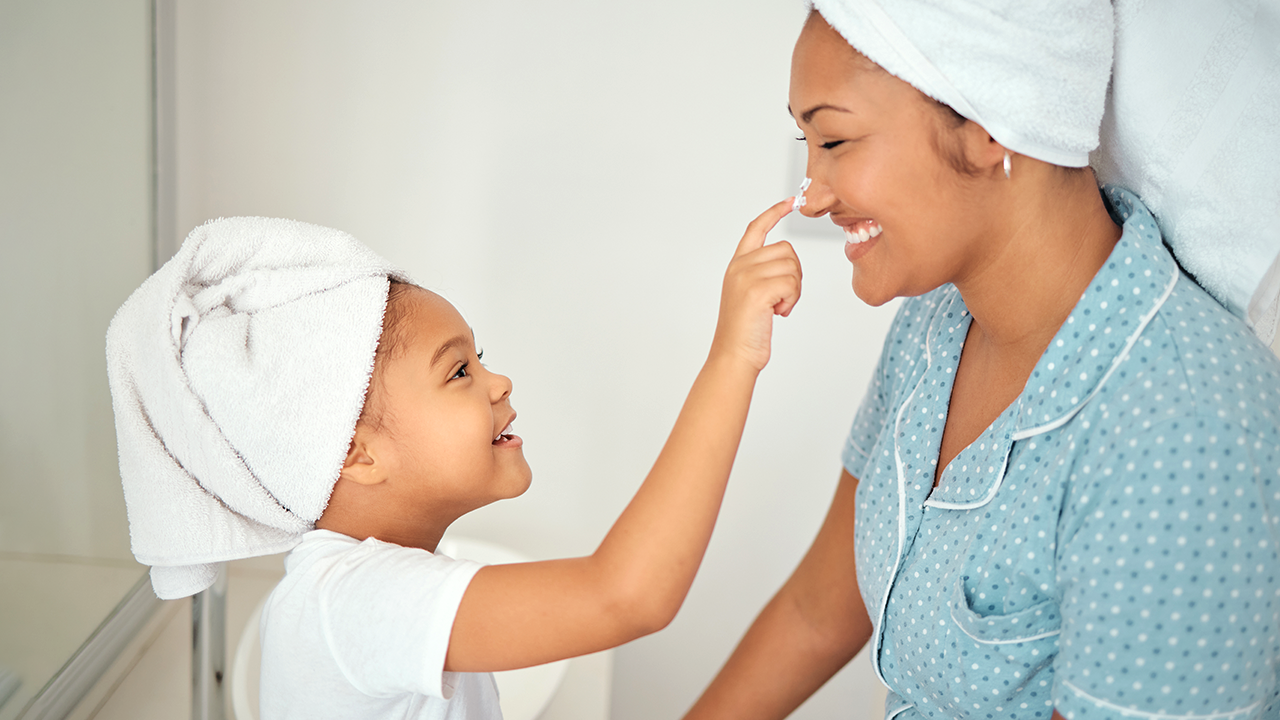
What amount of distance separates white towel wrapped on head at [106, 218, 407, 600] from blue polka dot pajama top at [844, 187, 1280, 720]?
646 millimetres

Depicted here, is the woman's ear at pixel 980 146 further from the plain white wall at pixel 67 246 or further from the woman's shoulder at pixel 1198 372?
the plain white wall at pixel 67 246

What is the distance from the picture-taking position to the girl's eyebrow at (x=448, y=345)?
98 cm

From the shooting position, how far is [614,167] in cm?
168

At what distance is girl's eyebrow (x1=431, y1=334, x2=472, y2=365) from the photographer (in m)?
0.98

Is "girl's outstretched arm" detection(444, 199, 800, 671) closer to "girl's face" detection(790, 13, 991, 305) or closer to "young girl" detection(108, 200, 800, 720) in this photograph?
"young girl" detection(108, 200, 800, 720)

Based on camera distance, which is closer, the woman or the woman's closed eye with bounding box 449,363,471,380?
the woman

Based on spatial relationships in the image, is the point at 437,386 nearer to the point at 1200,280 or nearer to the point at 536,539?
the point at 1200,280

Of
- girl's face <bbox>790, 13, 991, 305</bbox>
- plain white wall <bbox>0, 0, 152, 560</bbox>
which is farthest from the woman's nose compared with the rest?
plain white wall <bbox>0, 0, 152, 560</bbox>

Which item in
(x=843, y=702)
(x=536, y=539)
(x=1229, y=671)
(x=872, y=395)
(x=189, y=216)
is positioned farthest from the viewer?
(x=843, y=702)

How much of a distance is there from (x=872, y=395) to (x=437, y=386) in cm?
63

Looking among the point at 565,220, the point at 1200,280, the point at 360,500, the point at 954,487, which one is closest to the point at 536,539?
the point at 565,220

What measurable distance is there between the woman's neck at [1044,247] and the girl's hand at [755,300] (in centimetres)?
23

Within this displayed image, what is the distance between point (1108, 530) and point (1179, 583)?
0.21 feet

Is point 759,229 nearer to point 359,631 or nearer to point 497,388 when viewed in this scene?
point 497,388
